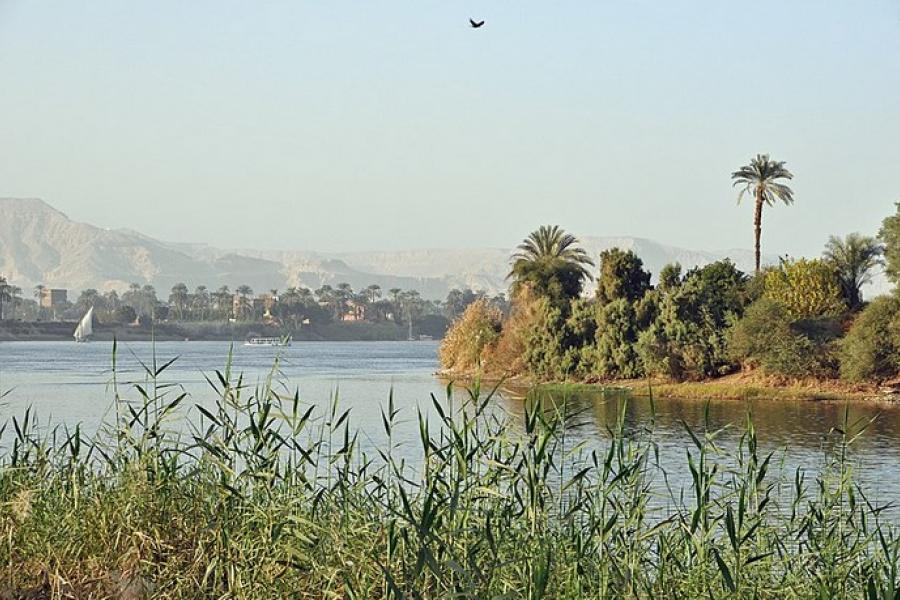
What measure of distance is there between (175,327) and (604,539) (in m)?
161

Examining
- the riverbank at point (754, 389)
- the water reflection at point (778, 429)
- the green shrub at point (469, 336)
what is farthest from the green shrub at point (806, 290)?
the green shrub at point (469, 336)

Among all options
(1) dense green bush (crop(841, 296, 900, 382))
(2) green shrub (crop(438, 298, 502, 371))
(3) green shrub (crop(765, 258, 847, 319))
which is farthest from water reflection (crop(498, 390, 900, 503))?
(2) green shrub (crop(438, 298, 502, 371))

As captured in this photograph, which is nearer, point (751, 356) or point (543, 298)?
point (751, 356)

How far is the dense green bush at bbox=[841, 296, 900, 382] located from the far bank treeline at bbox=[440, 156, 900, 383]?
40 mm

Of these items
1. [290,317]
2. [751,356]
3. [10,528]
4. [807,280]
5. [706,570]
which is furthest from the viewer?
[290,317]

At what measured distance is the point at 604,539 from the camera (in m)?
6.31

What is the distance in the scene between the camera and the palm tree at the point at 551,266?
2569 inches

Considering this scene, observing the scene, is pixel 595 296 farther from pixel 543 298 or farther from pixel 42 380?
pixel 42 380

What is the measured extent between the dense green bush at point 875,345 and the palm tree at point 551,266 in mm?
17977

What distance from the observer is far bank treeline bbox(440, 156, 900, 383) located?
47.6 metres

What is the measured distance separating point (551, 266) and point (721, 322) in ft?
49.9

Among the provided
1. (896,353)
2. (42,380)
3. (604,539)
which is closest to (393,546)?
(604,539)

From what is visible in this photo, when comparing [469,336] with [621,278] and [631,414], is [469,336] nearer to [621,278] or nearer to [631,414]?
[621,278]

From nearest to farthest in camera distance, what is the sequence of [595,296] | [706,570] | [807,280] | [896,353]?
[706,570] → [896,353] → [807,280] → [595,296]
